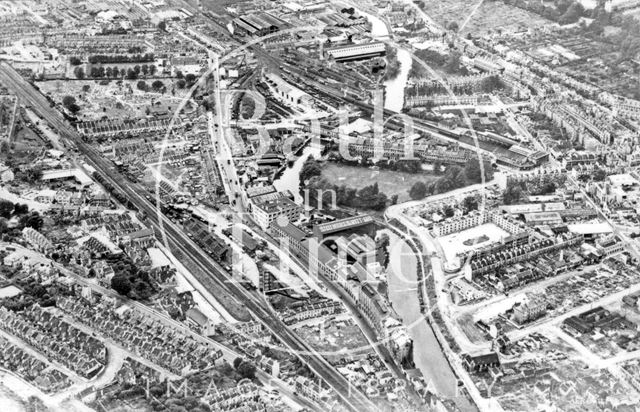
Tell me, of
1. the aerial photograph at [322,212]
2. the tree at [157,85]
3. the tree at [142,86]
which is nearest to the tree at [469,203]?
the aerial photograph at [322,212]

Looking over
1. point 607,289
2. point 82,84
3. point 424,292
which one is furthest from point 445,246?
point 82,84

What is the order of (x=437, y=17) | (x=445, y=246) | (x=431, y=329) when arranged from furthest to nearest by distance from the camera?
(x=437, y=17) < (x=445, y=246) < (x=431, y=329)

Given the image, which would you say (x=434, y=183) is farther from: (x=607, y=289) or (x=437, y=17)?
(x=437, y=17)

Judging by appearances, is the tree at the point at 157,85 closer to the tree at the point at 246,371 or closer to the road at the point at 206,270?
the road at the point at 206,270

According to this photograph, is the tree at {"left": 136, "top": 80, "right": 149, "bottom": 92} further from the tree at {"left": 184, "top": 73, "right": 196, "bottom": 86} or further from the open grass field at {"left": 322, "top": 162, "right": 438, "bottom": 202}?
the open grass field at {"left": 322, "top": 162, "right": 438, "bottom": 202}

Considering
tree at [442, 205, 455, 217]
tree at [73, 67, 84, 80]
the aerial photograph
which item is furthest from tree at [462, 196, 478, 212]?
tree at [73, 67, 84, 80]

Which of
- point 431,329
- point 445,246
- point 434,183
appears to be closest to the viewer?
point 431,329
